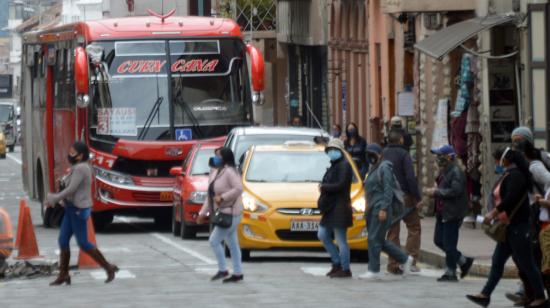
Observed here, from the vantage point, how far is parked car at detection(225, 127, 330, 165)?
1040 inches

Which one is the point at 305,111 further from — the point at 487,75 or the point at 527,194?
the point at 527,194

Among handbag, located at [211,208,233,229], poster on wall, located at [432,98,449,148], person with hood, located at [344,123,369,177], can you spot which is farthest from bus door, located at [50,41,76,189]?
handbag, located at [211,208,233,229]

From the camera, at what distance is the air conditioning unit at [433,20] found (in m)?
32.9

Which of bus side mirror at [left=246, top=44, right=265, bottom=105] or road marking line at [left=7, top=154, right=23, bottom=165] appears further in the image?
road marking line at [left=7, top=154, right=23, bottom=165]

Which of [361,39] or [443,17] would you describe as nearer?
[443,17]

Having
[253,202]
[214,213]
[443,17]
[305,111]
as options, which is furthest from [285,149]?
[305,111]

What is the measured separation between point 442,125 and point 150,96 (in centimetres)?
573

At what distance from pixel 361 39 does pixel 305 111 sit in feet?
44.1

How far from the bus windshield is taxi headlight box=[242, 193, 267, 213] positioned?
7.39 m

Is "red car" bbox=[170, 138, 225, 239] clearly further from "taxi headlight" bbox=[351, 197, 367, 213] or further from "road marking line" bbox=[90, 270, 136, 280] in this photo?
"road marking line" bbox=[90, 270, 136, 280]

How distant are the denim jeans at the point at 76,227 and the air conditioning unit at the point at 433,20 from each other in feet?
48.1

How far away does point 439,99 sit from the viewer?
1305 inches

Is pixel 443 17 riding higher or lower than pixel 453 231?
higher

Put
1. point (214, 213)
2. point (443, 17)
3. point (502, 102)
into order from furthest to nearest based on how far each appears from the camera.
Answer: point (443, 17), point (502, 102), point (214, 213)
